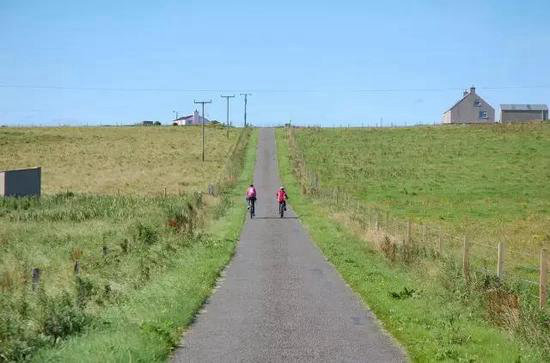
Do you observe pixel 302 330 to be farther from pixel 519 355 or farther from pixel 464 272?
pixel 464 272

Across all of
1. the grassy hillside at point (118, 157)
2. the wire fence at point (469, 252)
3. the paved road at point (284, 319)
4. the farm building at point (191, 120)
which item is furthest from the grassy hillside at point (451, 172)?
the farm building at point (191, 120)

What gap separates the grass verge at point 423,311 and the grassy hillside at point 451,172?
10.6m

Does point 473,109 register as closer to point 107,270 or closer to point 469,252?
point 469,252

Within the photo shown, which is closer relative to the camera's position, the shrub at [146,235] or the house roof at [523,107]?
the shrub at [146,235]

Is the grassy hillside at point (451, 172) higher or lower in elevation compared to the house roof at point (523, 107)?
lower

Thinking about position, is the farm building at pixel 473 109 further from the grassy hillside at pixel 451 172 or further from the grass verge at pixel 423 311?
the grass verge at pixel 423 311

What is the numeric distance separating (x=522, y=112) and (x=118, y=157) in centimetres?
8038

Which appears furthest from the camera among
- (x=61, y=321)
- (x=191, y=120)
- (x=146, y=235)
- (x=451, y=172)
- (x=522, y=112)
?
(x=191, y=120)

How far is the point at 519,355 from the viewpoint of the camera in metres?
9.42

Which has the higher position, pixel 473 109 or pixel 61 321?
pixel 473 109

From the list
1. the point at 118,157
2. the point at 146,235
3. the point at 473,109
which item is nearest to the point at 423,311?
the point at 146,235

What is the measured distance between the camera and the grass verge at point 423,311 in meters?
9.62

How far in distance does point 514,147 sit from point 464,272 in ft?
217

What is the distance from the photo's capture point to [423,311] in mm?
12375
